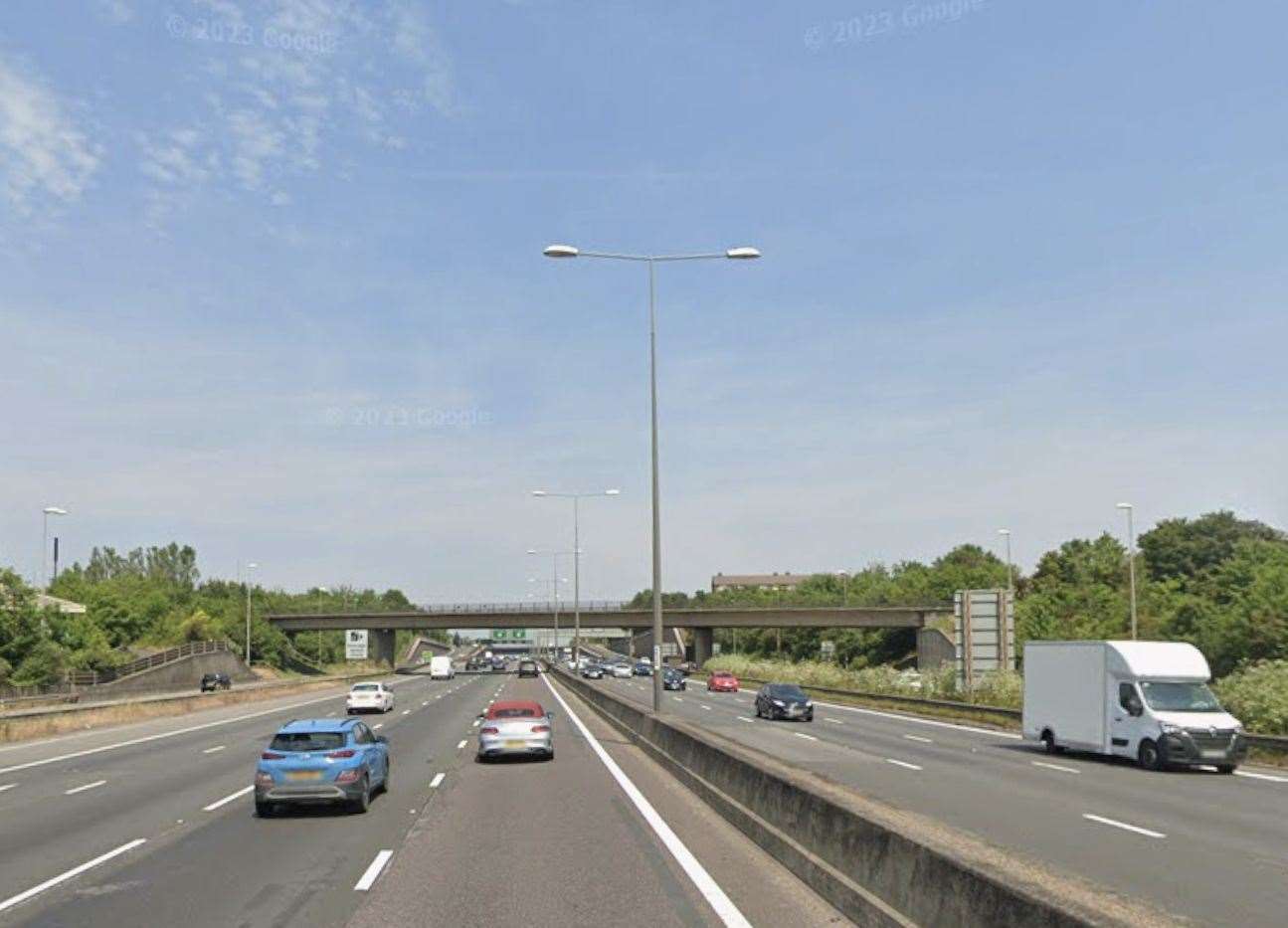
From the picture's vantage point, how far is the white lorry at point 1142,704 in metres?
27.0

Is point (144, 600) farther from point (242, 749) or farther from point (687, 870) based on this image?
point (687, 870)

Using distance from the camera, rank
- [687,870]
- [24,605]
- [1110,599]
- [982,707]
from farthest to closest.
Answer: [1110,599] < [24,605] < [982,707] < [687,870]

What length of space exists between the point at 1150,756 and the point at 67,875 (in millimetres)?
23021

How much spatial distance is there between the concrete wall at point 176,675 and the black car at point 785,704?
127 feet

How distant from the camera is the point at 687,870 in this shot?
12734mm

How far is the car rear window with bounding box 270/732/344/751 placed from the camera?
18.5 m

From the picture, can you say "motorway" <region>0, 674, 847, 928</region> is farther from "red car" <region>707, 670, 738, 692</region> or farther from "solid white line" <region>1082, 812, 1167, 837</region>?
"red car" <region>707, 670, 738, 692</region>

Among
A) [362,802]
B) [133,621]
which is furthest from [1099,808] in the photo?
[133,621]

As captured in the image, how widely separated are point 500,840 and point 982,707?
34653mm

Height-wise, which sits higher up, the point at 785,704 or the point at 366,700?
the point at 785,704

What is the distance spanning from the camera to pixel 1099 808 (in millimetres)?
20359

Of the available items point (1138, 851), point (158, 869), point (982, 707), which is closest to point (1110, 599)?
point (982, 707)

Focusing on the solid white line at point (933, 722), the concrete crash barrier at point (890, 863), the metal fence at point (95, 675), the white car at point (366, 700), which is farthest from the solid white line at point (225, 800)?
the metal fence at point (95, 675)

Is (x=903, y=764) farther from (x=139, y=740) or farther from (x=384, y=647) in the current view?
(x=384, y=647)
